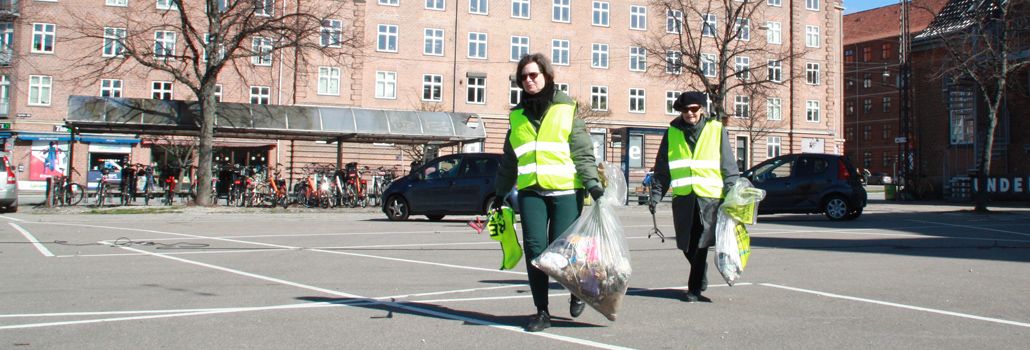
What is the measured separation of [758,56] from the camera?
54750 mm

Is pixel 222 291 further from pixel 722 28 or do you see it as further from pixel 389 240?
pixel 722 28

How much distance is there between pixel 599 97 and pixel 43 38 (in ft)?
102

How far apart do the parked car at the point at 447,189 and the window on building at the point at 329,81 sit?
98.8 ft

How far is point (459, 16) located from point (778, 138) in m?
23.9

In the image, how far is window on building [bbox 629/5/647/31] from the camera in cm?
5428

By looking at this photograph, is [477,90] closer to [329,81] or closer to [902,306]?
[329,81]

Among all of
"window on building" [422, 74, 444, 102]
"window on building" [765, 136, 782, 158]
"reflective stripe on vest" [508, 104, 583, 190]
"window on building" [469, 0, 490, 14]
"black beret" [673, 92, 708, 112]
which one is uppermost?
"window on building" [469, 0, 490, 14]

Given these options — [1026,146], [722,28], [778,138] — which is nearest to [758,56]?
[722,28]

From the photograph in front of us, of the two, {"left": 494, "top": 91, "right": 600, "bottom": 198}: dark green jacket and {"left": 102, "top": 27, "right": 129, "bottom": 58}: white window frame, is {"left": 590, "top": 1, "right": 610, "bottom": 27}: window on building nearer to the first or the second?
{"left": 102, "top": 27, "right": 129, "bottom": 58}: white window frame

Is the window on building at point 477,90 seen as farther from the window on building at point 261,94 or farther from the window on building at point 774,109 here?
the window on building at point 774,109

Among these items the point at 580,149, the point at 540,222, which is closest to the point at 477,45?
the point at 580,149

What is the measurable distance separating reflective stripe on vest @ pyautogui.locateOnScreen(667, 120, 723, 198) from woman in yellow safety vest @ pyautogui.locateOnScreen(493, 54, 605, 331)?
5.41 feet

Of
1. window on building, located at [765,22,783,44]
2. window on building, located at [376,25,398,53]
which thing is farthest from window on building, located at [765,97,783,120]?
window on building, located at [376,25,398,53]

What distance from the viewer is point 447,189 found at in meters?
19.1
